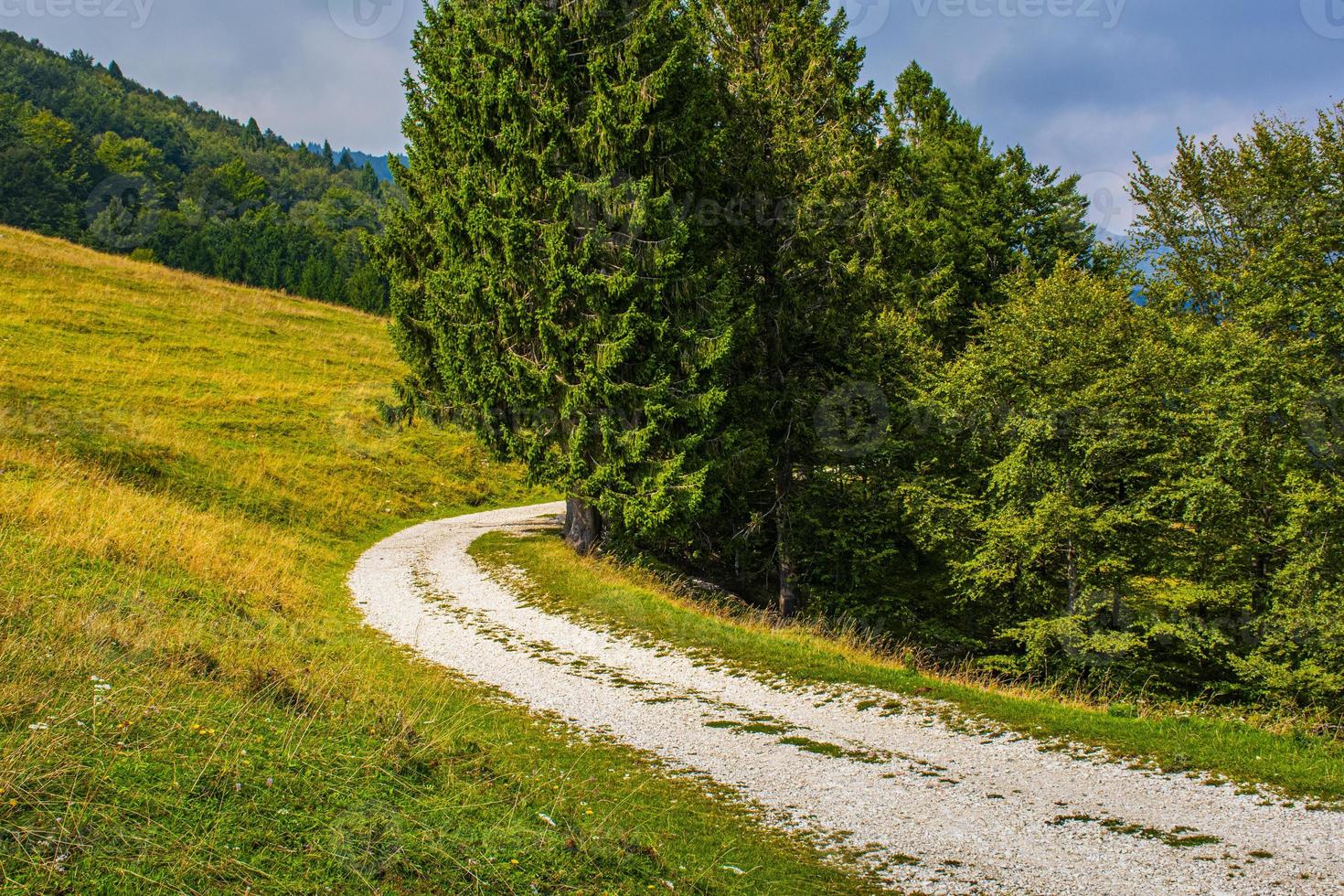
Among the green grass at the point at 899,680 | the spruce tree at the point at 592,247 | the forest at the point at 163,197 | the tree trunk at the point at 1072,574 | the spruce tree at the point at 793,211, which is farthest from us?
the forest at the point at 163,197

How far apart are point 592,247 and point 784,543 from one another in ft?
28.6

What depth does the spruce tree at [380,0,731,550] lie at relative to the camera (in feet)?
53.2

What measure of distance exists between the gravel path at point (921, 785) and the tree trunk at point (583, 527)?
591 cm

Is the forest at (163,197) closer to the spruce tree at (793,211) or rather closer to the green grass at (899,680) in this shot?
the spruce tree at (793,211)

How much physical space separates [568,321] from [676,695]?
9.49 m

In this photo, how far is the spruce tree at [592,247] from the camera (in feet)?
53.2

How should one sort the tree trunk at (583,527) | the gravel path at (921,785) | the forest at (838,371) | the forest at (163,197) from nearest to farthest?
the gravel path at (921,785), the forest at (838,371), the tree trunk at (583,527), the forest at (163,197)

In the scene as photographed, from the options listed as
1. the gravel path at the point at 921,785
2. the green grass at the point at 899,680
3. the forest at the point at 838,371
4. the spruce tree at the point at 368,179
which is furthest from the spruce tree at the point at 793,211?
the spruce tree at the point at 368,179

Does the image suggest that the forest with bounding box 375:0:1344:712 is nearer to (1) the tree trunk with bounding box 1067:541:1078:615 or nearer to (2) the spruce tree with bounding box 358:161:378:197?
(1) the tree trunk with bounding box 1067:541:1078:615

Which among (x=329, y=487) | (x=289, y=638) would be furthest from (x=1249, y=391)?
(x=329, y=487)

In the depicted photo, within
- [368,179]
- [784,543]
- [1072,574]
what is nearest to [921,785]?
[1072,574]

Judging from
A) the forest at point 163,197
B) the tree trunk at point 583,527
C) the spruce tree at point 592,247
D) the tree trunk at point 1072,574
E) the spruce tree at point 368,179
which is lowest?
the tree trunk at point 583,527

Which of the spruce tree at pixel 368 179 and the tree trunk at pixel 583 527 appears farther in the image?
the spruce tree at pixel 368 179

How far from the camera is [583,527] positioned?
19594mm
